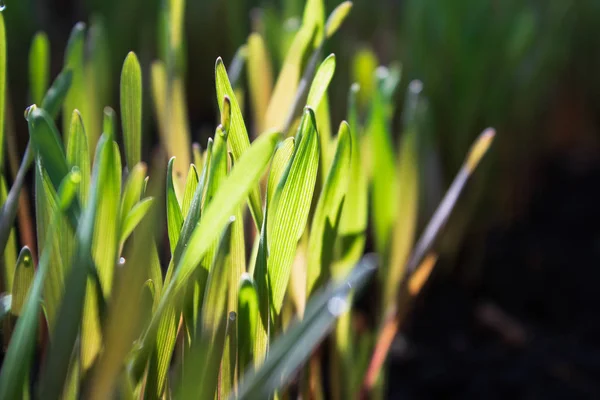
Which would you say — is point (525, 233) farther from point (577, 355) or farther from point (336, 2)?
point (336, 2)

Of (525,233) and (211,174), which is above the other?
(211,174)

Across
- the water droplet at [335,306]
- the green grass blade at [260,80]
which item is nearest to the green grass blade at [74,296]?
the water droplet at [335,306]

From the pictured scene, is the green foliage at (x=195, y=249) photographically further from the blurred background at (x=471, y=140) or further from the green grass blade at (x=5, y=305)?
the blurred background at (x=471, y=140)

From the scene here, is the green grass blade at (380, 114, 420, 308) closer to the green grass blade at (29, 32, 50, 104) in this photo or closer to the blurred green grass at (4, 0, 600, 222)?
the blurred green grass at (4, 0, 600, 222)

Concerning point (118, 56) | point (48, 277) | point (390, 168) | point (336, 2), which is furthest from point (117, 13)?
point (48, 277)

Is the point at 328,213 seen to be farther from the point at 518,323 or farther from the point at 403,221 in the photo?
the point at 518,323

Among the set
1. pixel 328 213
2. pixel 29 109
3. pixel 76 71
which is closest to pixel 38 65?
pixel 76 71
